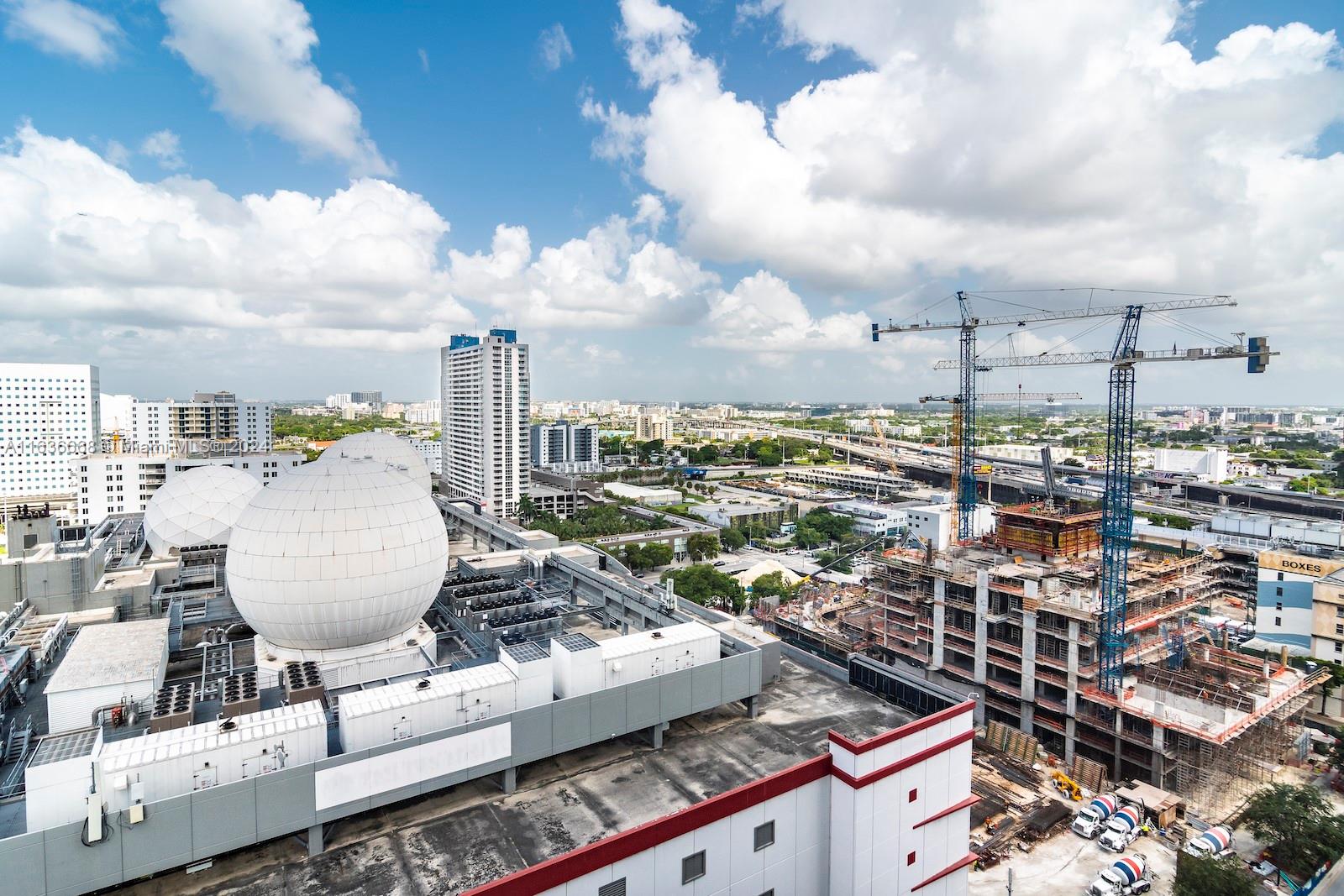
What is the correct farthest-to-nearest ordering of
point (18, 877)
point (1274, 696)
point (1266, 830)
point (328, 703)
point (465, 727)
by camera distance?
point (1274, 696) < point (1266, 830) < point (328, 703) < point (465, 727) < point (18, 877)

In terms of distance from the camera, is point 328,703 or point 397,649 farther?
point 397,649

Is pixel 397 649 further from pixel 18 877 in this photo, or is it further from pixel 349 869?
pixel 18 877

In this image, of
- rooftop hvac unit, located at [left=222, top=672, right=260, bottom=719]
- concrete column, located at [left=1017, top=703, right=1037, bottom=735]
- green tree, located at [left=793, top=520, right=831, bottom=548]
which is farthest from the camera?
green tree, located at [left=793, top=520, right=831, bottom=548]

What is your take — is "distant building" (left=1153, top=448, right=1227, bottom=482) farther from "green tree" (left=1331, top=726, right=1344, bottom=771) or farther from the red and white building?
the red and white building

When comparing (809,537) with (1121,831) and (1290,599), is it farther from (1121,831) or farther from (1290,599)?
(1121,831)

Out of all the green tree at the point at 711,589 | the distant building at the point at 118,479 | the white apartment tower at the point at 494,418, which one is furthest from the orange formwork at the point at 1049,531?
the distant building at the point at 118,479

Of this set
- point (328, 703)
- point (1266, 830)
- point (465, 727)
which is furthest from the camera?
point (1266, 830)

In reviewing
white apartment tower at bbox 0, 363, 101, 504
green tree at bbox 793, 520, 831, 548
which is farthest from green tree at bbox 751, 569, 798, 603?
white apartment tower at bbox 0, 363, 101, 504

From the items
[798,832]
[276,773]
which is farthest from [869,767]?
[276,773]
